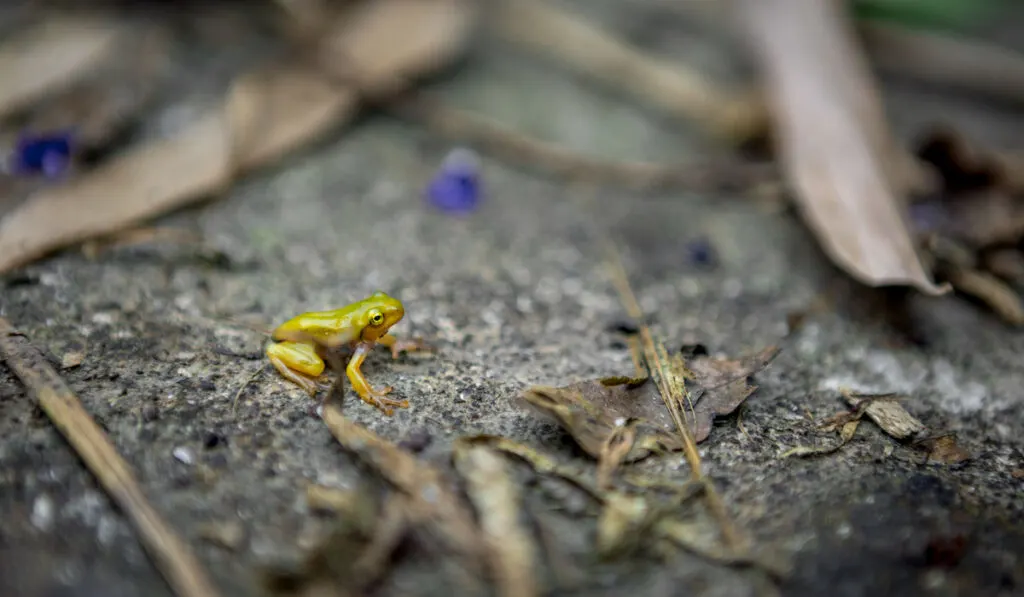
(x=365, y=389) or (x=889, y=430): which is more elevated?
(x=365, y=389)

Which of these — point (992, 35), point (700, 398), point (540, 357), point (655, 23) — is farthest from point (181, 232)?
point (992, 35)

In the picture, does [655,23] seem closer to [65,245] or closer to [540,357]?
[540,357]

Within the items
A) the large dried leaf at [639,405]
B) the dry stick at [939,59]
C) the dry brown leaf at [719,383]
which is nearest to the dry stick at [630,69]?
the dry stick at [939,59]

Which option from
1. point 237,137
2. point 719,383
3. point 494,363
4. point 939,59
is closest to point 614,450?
point 719,383

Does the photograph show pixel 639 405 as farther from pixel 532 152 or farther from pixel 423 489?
pixel 532 152

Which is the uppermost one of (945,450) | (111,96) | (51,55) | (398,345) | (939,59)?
(51,55)

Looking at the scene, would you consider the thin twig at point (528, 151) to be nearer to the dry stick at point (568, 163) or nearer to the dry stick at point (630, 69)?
the dry stick at point (568, 163)

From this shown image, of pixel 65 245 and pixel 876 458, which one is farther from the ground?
pixel 65 245
